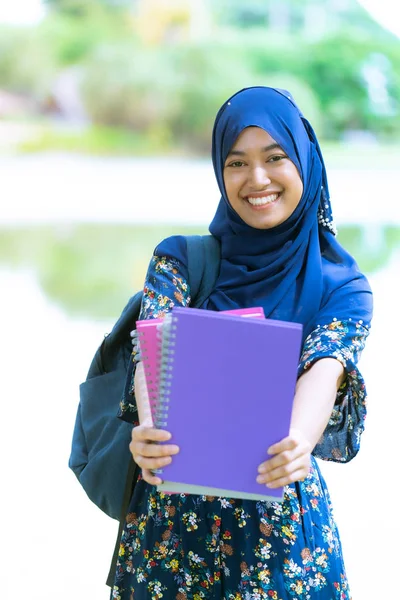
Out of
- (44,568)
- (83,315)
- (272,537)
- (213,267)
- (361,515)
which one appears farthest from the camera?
(83,315)

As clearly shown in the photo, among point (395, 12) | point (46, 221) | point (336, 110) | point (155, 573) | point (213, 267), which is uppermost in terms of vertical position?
point (395, 12)

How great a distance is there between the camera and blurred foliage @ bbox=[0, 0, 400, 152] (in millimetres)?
5887

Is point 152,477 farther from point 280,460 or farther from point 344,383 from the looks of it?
point 344,383

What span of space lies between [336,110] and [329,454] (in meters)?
4.88

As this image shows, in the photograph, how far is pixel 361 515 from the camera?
2.96 m

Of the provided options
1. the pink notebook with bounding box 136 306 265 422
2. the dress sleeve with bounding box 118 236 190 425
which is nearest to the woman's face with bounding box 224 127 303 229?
the dress sleeve with bounding box 118 236 190 425

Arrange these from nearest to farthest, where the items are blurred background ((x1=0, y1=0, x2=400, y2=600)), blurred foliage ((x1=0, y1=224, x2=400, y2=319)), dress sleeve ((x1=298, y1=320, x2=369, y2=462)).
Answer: dress sleeve ((x1=298, y1=320, x2=369, y2=462)) → blurred foliage ((x1=0, y1=224, x2=400, y2=319)) → blurred background ((x1=0, y1=0, x2=400, y2=600))

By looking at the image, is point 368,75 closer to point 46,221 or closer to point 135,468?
point 46,221

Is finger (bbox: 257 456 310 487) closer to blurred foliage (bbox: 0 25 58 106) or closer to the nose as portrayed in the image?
the nose

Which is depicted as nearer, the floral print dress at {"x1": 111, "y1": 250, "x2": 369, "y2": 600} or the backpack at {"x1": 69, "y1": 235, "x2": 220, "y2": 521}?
the floral print dress at {"x1": 111, "y1": 250, "x2": 369, "y2": 600}

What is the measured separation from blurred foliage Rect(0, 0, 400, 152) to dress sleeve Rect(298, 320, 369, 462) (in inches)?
186

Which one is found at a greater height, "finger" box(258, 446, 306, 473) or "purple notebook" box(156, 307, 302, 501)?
"purple notebook" box(156, 307, 302, 501)

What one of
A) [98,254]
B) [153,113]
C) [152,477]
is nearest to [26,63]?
[153,113]

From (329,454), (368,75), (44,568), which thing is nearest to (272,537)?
(329,454)
